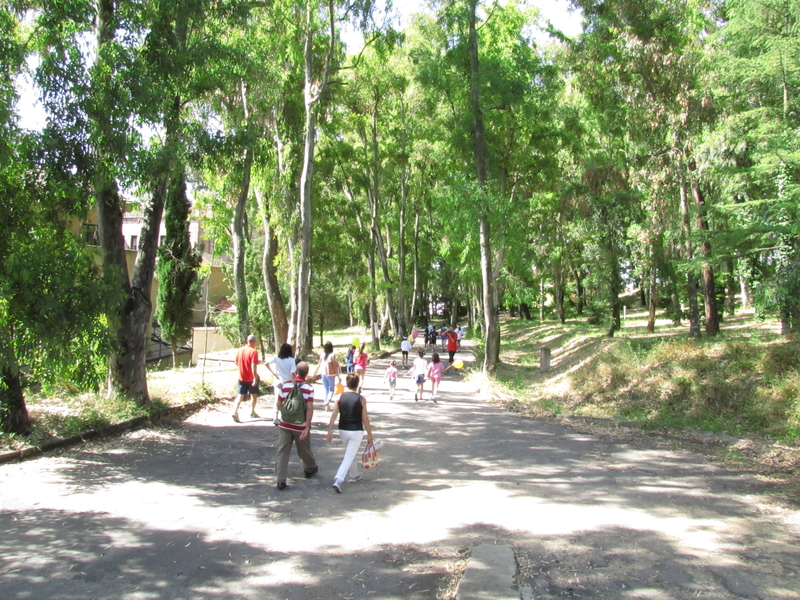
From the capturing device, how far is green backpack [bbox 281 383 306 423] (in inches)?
283

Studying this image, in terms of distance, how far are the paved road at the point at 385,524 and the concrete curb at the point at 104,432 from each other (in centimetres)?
29

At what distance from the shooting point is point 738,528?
5.62m

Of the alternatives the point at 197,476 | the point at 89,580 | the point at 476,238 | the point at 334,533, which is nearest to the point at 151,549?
the point at 89,580

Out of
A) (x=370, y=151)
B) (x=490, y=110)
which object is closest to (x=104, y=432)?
(x=490, y=110)

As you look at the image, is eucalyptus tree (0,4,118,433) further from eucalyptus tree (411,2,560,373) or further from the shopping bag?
eucalyptus tree (411,2,560,373)

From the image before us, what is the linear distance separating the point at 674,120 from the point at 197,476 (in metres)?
16.5

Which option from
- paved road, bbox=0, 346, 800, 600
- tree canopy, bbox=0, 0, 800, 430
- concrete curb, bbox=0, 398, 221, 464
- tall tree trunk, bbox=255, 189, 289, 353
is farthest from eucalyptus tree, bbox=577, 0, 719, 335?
concrete curb, bbox=0, 398, 221, 464

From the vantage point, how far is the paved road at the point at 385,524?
4500 millimetres

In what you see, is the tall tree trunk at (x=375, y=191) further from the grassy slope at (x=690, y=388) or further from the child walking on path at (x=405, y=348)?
the grassy slope at (x=690, y=388)

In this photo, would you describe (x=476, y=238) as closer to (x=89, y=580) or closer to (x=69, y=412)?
(x=69, y=412)

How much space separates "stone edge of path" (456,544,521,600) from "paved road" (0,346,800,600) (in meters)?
0.13

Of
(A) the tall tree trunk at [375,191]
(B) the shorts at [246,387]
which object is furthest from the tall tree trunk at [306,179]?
(A) the tall tree trunk at [375,191]

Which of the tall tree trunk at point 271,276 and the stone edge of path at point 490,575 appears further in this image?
the tall tree trunk at point 271,276

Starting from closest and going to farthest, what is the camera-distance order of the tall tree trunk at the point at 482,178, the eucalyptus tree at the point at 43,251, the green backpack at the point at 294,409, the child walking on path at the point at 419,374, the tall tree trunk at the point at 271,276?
the green backpack at the point at 294,409 < the eucalyptus tree at the point at 43,251 < the child walking on path at the point at 419,374 < the tall tree trunk at the point at 482,178 < the tall tree trunk at the point at 271,276
